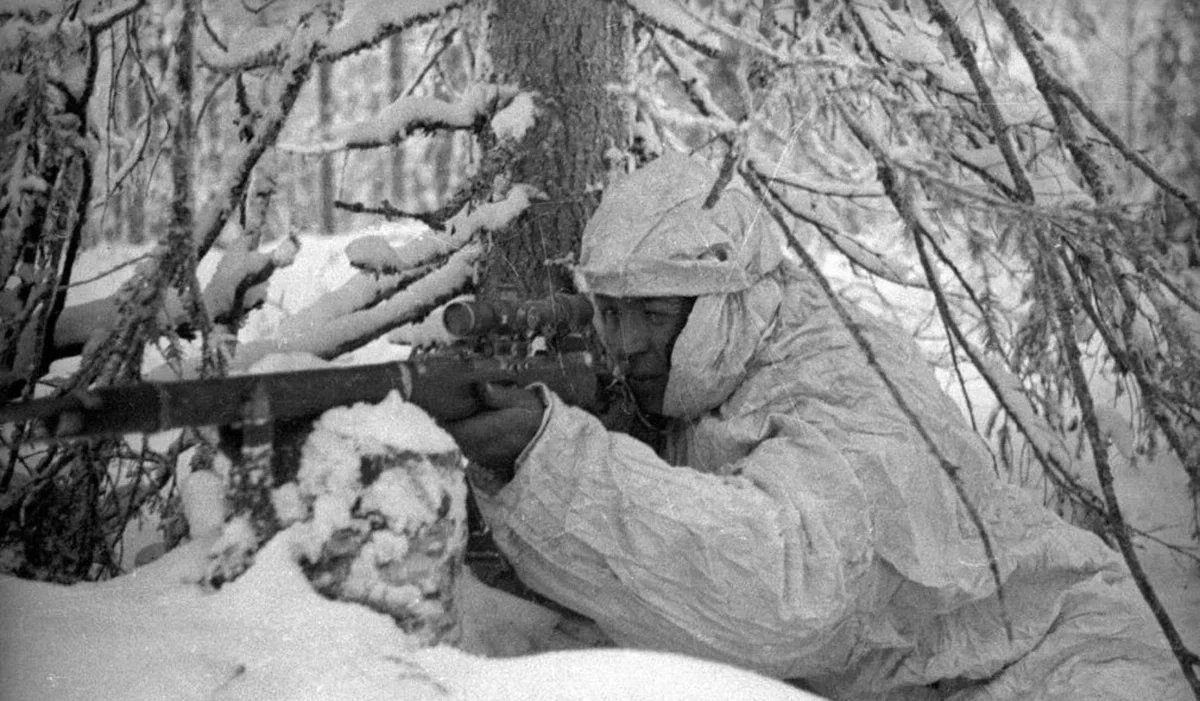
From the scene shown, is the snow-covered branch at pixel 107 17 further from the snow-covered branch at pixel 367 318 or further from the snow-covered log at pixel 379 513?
the snow-covered log at pixel 379 513

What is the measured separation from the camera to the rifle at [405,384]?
4.33ft

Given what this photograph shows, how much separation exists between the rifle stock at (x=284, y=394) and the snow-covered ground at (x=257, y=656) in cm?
21

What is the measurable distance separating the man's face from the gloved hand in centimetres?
43

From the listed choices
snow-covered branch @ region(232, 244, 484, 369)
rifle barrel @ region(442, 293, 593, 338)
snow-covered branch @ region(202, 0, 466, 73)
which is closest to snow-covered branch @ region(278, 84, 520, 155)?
snow-covered branch @ region(202, 0, 466, 73)

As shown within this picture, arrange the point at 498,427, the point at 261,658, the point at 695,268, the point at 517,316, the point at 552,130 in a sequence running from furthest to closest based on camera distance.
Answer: the point at 552,130
the point at 695,268
the point at 517,316
the point at 498,427
the point at 261,658

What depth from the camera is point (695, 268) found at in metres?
2.13

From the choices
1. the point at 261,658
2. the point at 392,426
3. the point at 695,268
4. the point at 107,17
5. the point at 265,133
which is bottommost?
the point at 261,658

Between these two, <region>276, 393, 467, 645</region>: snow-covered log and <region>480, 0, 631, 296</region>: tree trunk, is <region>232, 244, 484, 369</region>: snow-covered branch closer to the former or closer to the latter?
<region>480, 0, 631, 296</region>: tree trunk

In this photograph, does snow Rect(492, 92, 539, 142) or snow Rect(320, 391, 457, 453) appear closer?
snow Rect(320, 391, 457, 453)

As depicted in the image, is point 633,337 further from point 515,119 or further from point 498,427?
point 515,119

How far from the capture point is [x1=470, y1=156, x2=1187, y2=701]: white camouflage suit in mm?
1827

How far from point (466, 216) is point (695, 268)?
64 cm

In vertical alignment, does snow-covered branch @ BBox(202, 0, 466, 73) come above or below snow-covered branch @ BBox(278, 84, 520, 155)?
above

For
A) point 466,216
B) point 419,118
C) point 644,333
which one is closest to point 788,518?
point 644,333
